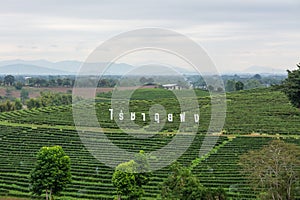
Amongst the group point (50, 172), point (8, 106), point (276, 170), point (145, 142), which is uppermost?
point (8, 106)

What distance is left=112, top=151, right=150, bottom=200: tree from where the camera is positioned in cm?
2038

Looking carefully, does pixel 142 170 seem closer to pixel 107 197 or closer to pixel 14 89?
pixel 107 197

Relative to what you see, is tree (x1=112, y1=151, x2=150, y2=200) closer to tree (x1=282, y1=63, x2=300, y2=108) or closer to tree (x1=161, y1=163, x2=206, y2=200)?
tree (x1=161, y1=163, x2=206, y2=200)

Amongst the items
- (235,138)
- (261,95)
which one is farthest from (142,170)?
(261,95)

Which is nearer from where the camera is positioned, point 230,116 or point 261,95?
point 230,116

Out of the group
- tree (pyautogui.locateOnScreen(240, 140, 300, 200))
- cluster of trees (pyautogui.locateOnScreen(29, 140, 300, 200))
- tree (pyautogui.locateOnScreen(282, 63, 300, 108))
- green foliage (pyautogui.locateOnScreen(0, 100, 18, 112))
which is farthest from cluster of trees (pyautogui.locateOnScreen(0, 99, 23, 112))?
tree (pyautogui.locateOnScreen(240, 140, 300, 200))

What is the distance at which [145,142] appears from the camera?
1570 inches

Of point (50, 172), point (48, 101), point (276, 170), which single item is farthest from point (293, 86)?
point (48, 101)

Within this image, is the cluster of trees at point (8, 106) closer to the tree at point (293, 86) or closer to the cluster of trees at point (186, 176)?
the tree at point (293, 86)

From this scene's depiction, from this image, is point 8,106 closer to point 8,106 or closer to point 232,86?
point 8,106

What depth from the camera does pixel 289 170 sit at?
19.1m

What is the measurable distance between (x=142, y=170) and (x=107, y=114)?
34.5 metres

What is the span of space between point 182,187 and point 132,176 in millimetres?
3333

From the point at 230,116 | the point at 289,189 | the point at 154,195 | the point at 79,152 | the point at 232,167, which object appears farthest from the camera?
the point at 230,116
